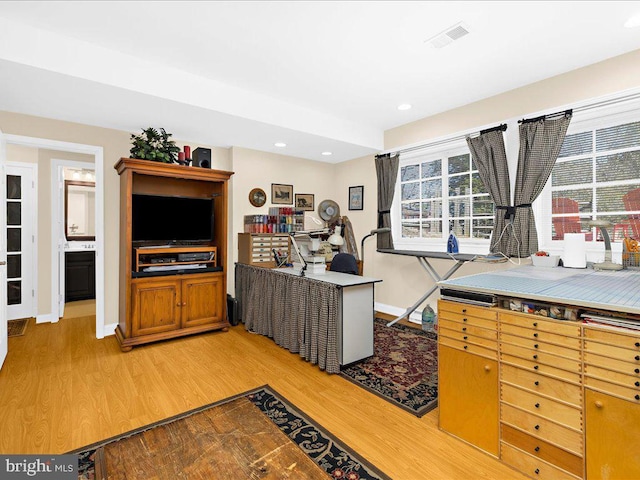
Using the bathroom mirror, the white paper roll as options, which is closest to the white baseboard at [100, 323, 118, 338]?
the bathroom mirror

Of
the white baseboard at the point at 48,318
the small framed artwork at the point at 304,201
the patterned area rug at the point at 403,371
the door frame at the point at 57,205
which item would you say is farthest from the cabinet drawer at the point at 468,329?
the white baseboard at the point at 48,318

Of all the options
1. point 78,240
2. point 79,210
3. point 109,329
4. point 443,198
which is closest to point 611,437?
point 443,198

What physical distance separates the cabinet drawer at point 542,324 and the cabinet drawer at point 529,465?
→ 0.65m

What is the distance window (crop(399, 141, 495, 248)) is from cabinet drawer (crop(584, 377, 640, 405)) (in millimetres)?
2384

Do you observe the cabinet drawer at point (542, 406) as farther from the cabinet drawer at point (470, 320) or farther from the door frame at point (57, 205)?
the door frame at point (57, 205)

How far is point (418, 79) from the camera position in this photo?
309 cm

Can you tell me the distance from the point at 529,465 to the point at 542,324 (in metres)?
0.72

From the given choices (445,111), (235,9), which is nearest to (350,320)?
(235,9)

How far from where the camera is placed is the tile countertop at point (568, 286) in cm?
143

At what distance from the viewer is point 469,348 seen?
1.84 metres

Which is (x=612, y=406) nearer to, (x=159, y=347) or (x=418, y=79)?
(x=418, y=79)

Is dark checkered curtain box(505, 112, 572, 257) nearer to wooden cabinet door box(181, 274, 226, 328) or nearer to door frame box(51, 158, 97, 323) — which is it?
wooden cabinet door box(181, 274, 226, 328)

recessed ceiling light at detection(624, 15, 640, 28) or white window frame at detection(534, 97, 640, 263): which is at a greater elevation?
recessed ceiling light at detection(624, 15, 640, 28)

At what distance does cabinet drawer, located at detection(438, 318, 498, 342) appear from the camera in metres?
1.75
